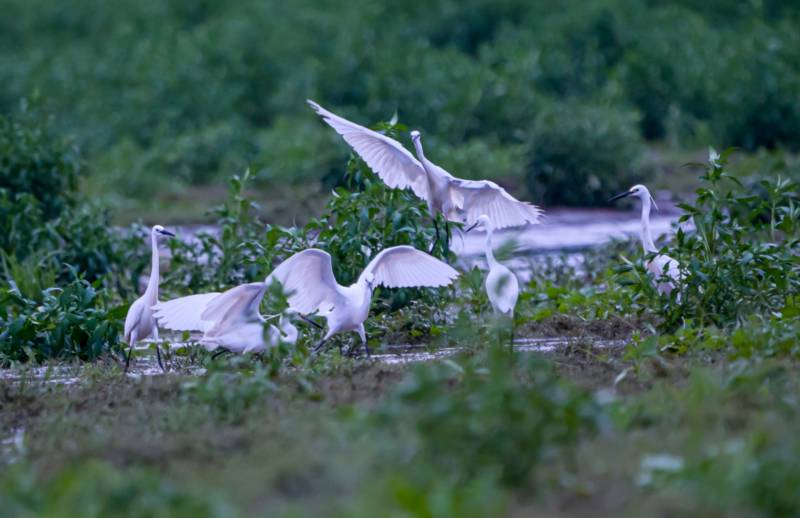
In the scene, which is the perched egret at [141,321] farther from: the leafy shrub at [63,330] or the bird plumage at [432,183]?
the bird plumage at [432,183]

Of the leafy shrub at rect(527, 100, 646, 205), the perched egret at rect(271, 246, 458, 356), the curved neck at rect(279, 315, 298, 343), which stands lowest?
the curved neck at rect(279, 315, 298, 343)

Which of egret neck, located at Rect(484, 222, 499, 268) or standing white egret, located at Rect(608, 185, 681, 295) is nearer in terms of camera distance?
standing white egret, located at Rect(608, 185, 681, 295)

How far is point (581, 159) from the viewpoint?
1590 cm

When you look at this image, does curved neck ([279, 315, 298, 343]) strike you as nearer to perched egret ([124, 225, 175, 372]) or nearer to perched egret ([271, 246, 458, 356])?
perched egret ([271, 246, 458, 356])

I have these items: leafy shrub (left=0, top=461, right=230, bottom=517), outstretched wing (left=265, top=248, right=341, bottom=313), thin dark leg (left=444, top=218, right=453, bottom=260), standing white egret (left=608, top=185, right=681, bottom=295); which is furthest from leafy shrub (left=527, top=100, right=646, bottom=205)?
leafy shrub (left=0, top=461, right=230, bottom=517)

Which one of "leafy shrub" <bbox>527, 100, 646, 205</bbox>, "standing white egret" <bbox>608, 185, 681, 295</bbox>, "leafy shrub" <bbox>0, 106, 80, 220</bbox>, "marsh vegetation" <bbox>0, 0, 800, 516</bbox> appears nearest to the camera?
"marsh vegetation" <bbox>0, 0, 800, 516</bbox>

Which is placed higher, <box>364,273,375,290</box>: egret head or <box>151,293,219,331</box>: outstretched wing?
<box>364,273,375,290</box>: egret head

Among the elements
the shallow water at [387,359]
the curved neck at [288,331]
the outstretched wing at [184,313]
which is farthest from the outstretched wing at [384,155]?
the curved neck at [288,331]

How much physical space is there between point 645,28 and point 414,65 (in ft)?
17.9

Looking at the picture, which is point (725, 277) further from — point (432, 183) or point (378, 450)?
point (378, 450)

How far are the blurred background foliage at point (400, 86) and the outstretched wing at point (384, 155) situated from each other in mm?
6278

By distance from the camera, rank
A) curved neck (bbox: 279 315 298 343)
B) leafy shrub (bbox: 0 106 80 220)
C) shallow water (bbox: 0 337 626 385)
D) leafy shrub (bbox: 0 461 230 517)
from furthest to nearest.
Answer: leafy shrub (bbox: 0 106 80 220), shallow water (bbox: 0 337 626 385), curved neck (bbox: 279 315 298 343), leafy shrub (bbox: 0 461 230 517)

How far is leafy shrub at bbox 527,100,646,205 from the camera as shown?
1584 cm

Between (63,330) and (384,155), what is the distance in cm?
218
